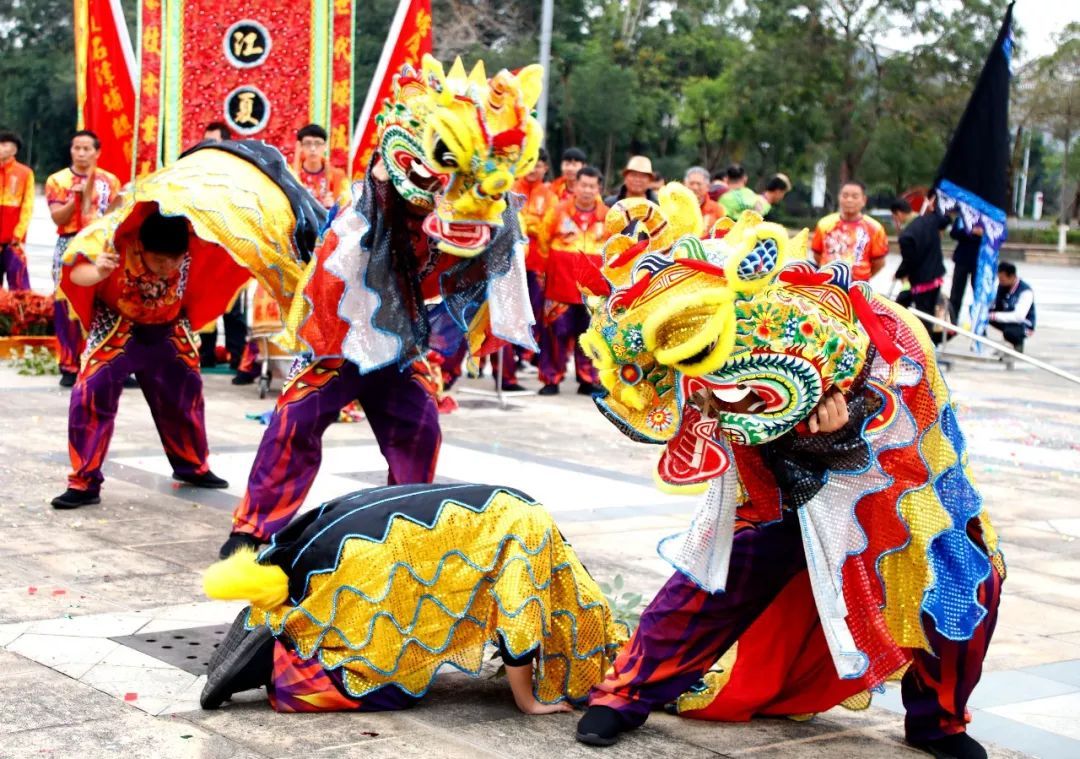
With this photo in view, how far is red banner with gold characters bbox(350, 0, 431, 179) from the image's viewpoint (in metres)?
11.5

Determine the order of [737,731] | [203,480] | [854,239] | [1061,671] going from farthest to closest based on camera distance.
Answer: [854,239] < [203,480] < [1061,671] < [737,731]

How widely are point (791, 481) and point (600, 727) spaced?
732mm

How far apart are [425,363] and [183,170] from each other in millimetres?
1097

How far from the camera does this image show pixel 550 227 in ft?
35.5

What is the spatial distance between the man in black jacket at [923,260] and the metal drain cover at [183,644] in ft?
30.5

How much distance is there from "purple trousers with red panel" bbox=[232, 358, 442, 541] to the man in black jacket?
8224 millimetres

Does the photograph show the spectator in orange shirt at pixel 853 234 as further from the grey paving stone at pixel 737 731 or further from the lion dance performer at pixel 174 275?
the grey paving stone at pixel 737 731

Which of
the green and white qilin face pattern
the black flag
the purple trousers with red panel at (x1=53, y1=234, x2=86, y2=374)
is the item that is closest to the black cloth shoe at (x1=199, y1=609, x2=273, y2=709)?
the green and white qilin face pattern

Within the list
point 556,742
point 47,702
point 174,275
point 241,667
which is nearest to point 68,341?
point 174,275

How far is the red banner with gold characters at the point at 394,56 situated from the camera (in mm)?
11500

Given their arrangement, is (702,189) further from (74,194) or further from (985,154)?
(74,194)

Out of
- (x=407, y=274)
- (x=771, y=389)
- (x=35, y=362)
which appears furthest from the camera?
(x=35, y=362)

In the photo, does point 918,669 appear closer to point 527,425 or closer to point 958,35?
point 527,425

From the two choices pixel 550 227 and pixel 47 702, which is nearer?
pixel 47 702
